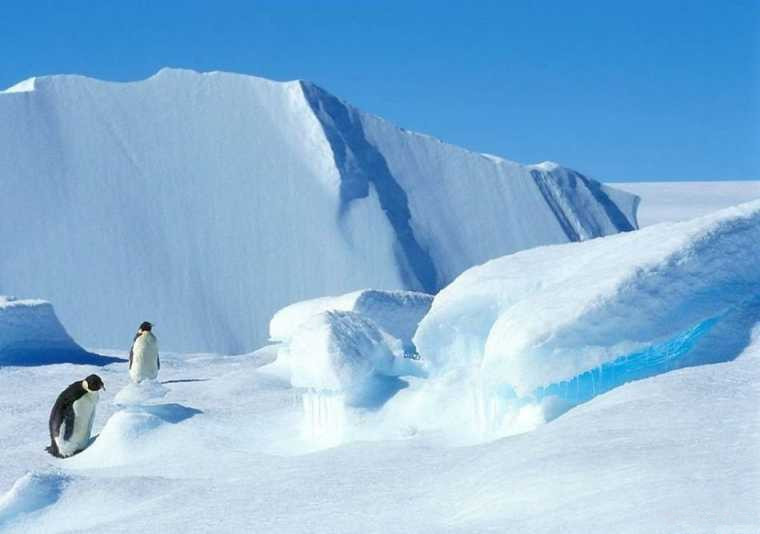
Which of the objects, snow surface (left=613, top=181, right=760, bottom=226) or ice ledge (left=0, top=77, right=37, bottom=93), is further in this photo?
snow surface (left=613, top=181, right=760, bottom=226)

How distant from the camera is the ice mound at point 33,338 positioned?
40.1 feet

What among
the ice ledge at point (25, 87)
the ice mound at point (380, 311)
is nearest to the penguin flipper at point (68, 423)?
the ice mound at point (380, 311)

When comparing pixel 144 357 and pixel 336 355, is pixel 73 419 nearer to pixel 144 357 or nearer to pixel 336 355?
pixel 144 357

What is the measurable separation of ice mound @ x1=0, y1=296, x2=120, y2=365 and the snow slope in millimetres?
4188

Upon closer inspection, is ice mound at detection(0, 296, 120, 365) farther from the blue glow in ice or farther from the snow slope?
the blue glow in ice

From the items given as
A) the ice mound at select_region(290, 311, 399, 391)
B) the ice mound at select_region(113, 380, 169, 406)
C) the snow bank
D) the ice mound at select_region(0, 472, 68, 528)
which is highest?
the ice mound at select_region(290, 311, 399, 391)

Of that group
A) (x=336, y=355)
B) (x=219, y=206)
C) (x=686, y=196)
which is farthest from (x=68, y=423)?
(x=686, y=196)

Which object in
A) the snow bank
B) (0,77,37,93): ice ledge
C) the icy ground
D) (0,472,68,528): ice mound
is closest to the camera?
the icy ground

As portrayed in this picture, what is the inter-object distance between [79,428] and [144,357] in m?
1.65

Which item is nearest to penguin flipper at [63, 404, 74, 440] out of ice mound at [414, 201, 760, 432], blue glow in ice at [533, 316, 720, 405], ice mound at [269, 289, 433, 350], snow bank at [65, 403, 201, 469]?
snow bank at [65, 403, 201, 469]

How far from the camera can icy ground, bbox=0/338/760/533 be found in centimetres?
369

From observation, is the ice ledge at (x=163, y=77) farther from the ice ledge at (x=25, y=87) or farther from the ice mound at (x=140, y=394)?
the ice mound at (x=140, y=394)

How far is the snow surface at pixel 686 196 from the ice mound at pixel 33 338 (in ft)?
87.3

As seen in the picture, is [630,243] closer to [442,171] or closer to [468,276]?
[468,276]
